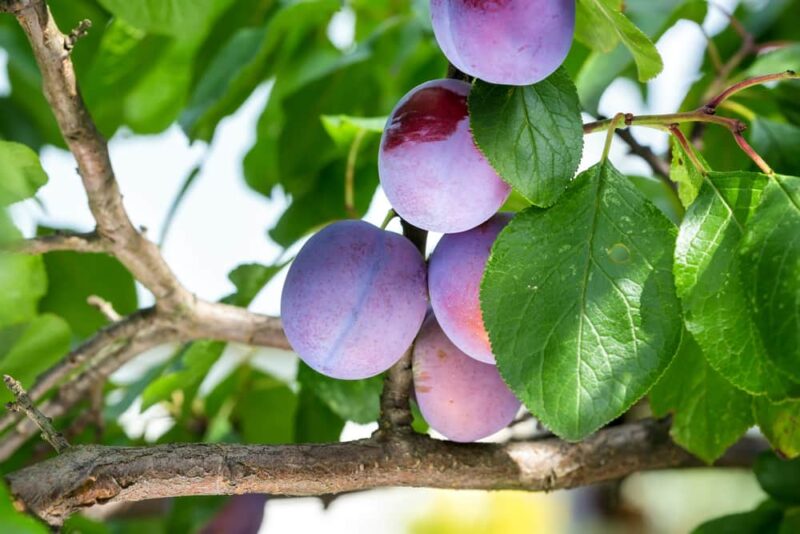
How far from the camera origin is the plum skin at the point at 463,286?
1.57ft

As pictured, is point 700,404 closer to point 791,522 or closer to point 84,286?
point 791,522

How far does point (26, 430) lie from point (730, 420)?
48 centimetres

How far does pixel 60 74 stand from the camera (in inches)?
18.9

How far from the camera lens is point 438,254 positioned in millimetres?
497

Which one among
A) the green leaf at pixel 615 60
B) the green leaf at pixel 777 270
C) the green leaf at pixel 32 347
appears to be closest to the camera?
the green leaf at pixel 777 270

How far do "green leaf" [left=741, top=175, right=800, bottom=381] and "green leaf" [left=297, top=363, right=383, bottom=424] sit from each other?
30 centimetres

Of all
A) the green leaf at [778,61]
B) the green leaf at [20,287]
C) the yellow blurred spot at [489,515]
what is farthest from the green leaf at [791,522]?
the yellow blurred spot at [489,515]

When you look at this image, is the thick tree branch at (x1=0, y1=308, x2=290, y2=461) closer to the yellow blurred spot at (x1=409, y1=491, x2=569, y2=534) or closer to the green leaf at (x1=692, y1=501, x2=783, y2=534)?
the green leaf at (x1=692, y1=501, x2=783, y2=534)

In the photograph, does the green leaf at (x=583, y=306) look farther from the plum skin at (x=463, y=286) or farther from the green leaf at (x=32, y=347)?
the green leaf at (x=32, y=347)

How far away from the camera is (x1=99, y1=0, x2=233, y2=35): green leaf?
25.9 inches

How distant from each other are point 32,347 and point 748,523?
55 centimetres

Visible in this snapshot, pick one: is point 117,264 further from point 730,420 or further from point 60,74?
point 730,420

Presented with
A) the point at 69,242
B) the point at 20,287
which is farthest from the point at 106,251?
the point at 20,287

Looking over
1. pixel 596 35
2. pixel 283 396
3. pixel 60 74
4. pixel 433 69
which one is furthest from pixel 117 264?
pixel 596 35
